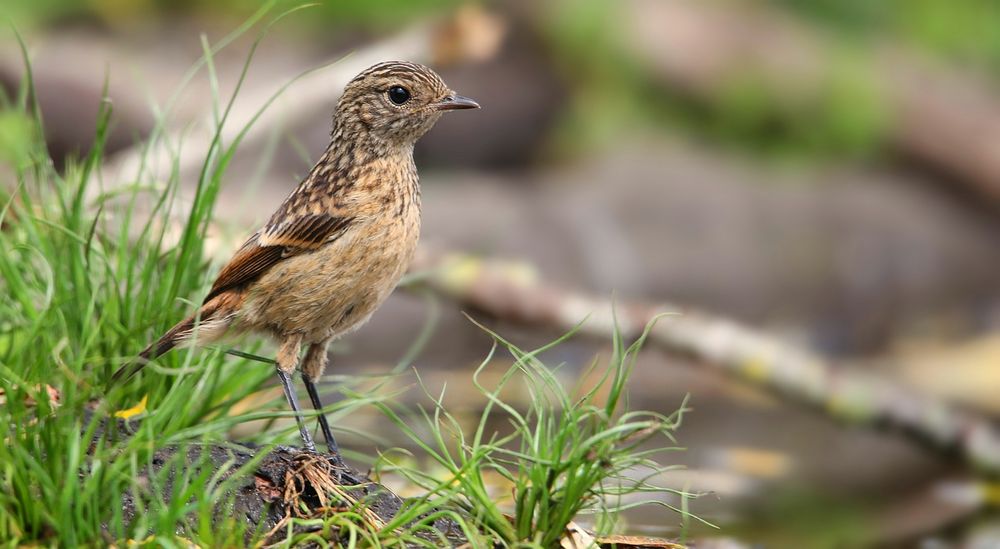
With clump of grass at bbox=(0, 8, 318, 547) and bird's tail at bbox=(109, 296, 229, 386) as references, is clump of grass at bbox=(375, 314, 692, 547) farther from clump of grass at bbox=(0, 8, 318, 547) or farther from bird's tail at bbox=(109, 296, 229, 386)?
bird's tail at bbox=(109, 296, 229, 386)

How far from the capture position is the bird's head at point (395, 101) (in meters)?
4.36

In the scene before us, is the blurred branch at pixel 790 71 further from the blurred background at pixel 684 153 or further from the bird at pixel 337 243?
the bird at pixel 337 243

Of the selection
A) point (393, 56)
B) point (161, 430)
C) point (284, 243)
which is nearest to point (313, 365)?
point (284, 243)

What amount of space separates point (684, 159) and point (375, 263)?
846 centimetres

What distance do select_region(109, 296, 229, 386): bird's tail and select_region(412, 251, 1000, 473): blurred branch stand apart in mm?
2431

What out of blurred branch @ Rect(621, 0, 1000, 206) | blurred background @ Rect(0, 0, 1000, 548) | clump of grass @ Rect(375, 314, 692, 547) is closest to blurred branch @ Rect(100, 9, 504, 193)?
blurred background @ Rect(0, 0, 1000, 548)

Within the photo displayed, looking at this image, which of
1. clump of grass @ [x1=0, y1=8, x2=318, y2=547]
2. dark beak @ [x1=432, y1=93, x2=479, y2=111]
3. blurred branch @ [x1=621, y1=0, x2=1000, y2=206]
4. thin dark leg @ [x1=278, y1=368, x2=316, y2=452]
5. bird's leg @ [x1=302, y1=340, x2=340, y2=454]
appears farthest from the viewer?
blurred branch @ [x1=621, y1=0, x2=1000, y2=206]

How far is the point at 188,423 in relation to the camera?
4270mm

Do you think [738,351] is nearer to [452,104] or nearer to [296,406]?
[452,104]

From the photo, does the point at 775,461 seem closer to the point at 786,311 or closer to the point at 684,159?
the point at 786,311

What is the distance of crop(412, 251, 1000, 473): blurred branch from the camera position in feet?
22.2

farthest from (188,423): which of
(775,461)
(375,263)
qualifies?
(775,461)

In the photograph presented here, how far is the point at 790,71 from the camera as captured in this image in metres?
12.4

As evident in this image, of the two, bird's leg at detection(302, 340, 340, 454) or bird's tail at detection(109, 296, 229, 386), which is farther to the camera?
bird's leg at detection(302, 340, 340, 454)
